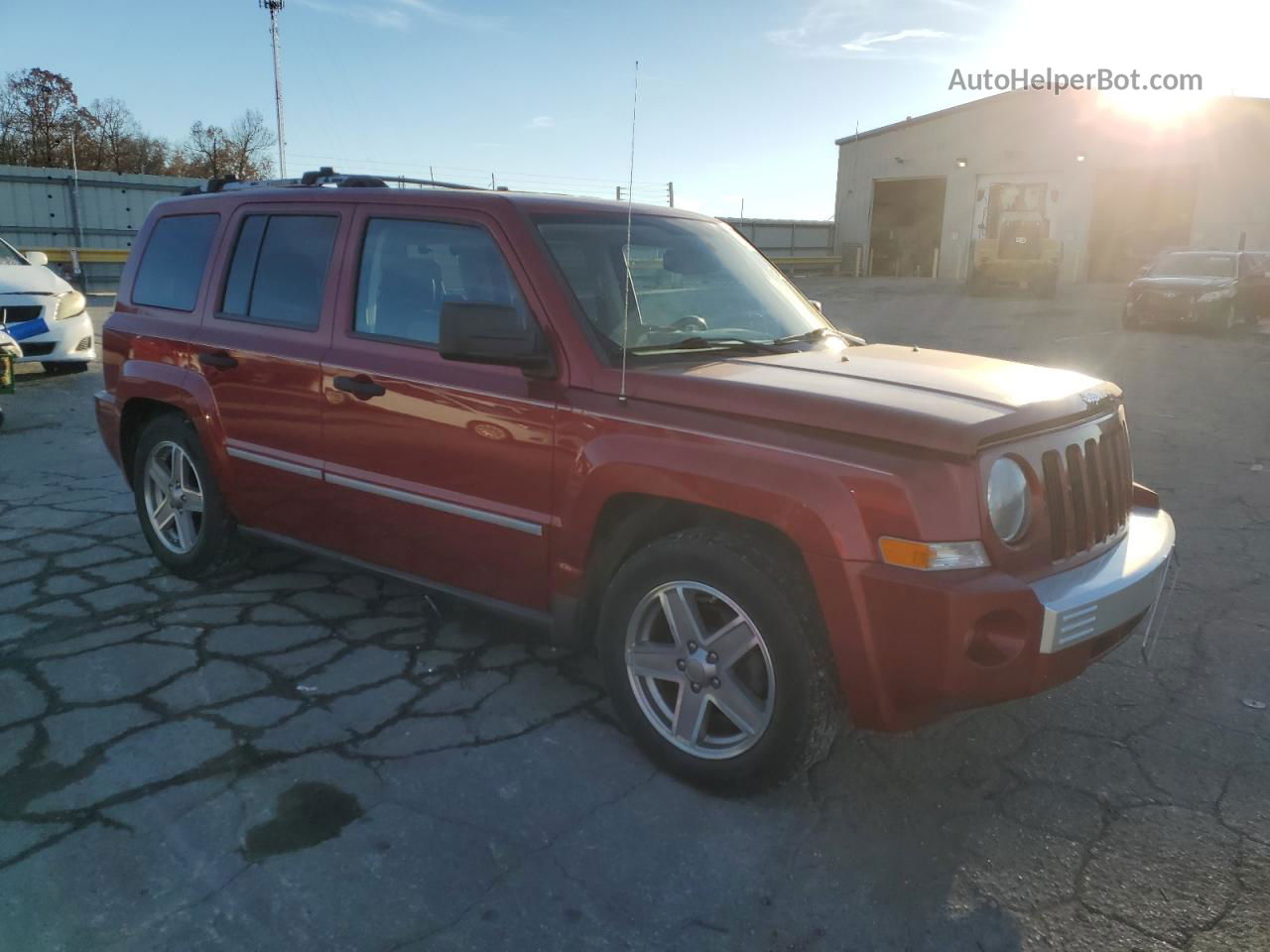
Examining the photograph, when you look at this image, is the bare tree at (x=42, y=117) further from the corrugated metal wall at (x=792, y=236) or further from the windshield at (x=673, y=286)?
the windshield at (x=673, y=286)

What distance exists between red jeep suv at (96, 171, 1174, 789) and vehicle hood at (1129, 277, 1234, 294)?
15.4 meters

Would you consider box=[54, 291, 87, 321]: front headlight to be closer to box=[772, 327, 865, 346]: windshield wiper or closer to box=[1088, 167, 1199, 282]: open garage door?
box=[772, 327, 865, 346]: windshield wiper

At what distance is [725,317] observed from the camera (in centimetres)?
372

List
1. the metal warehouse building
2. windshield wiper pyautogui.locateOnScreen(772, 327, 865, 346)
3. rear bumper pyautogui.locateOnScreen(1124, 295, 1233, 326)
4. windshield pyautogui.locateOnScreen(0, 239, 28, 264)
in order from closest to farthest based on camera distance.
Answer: windshield wiper pyautogui.locateOnScreen(772, 327, 865, 346) → windshield pyautogui.locateOnScreen(0, 239, 28, 264) → rear bumper pyautogui.locateOnScreen(1124, 295, 1233, 326) → the metal warehouse building

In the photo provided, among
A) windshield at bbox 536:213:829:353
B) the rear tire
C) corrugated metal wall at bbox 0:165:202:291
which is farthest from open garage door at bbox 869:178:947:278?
windshield at bbox 536:213:829:353

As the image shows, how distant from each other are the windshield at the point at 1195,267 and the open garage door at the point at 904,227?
15.4m

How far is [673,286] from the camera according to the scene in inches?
144

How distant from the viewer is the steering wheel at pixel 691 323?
137 inches

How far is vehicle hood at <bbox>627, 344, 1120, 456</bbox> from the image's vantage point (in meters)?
2.61

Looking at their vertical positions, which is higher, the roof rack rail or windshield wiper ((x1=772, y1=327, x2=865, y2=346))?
the roof rack rail

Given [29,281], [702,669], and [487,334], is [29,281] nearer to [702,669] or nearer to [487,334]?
[487,334]

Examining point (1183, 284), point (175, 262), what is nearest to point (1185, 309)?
point (1183, 284)

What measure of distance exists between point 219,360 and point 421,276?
1.19 meters

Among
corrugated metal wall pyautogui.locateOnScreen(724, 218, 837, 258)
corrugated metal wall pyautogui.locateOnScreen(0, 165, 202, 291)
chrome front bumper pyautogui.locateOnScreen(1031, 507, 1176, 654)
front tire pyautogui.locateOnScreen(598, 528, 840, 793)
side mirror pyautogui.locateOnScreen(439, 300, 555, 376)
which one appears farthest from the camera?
corrugated metal wall pyautogui.locateOnScreen(724, 218, 837, 258)
